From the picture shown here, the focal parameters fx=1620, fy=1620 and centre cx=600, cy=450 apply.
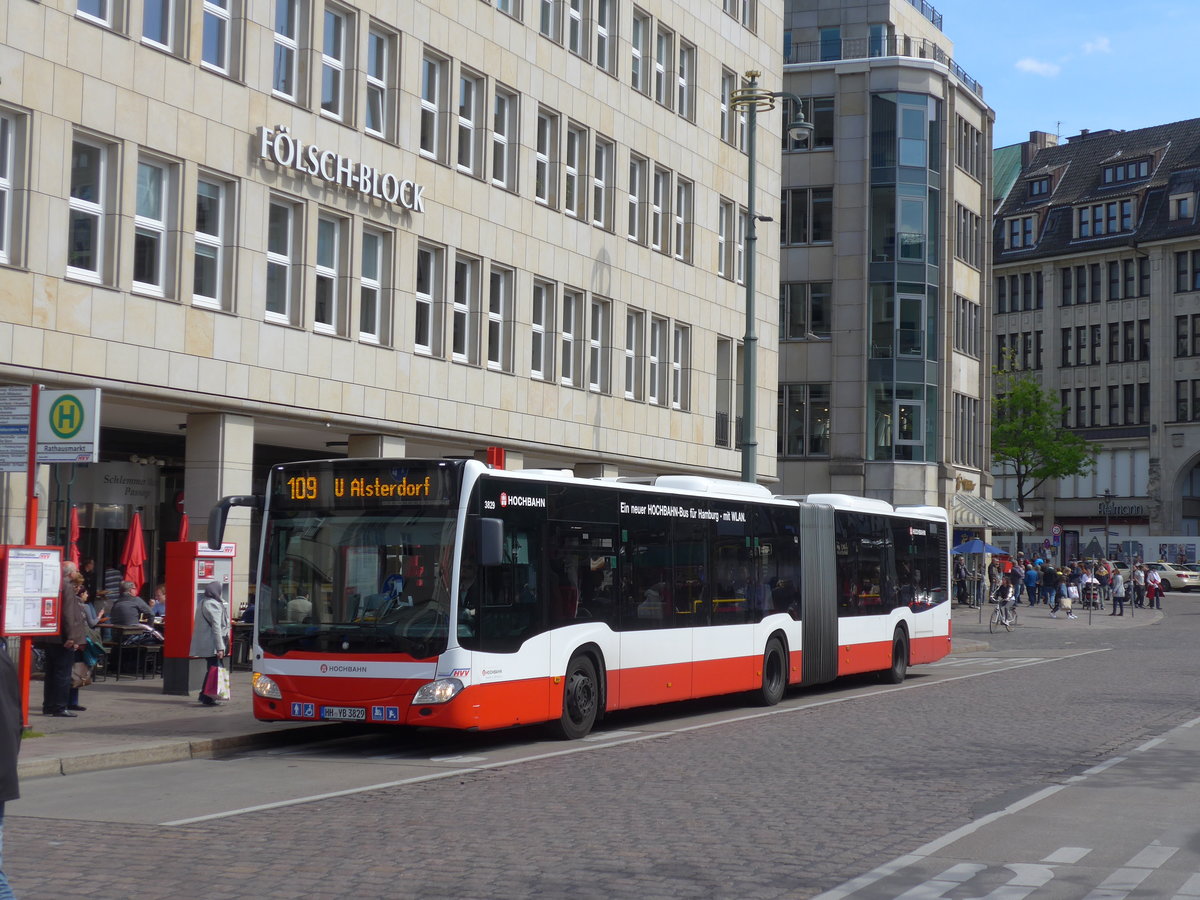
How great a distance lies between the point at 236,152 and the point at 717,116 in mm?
18116

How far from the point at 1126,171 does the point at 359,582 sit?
90.0m

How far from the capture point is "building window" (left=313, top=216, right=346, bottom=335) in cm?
Result: 2644

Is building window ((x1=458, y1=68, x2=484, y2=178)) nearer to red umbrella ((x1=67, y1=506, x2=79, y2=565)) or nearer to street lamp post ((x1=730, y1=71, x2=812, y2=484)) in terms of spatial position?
street lamp post ((x1=730, y1=71, x2=812, y2=484))

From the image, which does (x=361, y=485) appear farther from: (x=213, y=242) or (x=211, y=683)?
(x=213, y=242)

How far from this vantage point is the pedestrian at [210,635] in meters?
18.6

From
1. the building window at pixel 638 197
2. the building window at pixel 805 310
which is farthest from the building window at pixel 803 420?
the building window at pixel 638 197

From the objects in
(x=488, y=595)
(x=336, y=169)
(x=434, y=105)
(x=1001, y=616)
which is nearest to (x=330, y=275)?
(x=336, y=169)

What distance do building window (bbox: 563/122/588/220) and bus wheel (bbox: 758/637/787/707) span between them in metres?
14.7

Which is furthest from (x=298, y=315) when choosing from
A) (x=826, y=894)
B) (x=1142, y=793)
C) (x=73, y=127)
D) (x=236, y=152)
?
(x=826, y=894)

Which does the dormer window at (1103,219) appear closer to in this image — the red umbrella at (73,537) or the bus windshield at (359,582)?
the red umbrella at (73,537)

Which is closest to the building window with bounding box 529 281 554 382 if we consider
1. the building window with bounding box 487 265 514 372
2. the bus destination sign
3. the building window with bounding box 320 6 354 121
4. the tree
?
the building window with bounding box 487 265 514 372

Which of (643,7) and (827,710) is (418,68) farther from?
(827,710)

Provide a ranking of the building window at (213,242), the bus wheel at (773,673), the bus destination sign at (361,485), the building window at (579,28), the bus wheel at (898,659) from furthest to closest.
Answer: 1. the building window at (579,28)
2. the bus wheel at (898,659)
3. the building window at (213,242)
4. the bus wheel at (773,673)
5. the bus destination sign at (361,485)

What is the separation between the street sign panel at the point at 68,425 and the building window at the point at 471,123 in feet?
52.4
